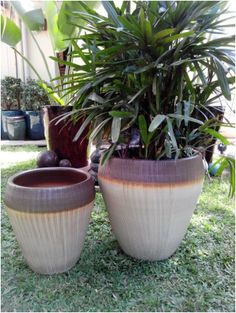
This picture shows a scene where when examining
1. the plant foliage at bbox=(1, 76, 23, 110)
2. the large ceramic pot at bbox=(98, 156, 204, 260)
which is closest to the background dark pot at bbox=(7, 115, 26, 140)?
the plant foliage at bbox=(1, 76, 23, 110)

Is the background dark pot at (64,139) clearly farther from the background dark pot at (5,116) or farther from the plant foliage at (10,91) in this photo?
the plant foliage at (10,91)

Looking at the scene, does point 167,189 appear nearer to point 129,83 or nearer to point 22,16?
point 129,83

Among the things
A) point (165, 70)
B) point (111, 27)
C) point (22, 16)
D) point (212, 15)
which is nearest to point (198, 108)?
point (165, 70)

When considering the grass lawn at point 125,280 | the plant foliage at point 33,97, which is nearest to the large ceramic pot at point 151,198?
the grass lawn at point 125,280

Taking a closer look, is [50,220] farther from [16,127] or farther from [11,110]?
[11,110]

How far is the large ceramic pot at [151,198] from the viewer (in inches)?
42.4

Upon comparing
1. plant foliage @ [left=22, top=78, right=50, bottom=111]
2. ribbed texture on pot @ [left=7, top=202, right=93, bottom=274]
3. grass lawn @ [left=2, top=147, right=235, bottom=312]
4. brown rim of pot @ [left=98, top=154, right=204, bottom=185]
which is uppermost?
plant foliage @ [left=22, top=78, right=50, bottom=111]

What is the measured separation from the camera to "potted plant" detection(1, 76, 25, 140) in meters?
4.36

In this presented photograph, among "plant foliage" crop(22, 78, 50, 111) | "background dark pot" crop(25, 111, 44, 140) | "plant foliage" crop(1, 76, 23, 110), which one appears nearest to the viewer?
"background dark pot" crop(25, 111, 44, 140)

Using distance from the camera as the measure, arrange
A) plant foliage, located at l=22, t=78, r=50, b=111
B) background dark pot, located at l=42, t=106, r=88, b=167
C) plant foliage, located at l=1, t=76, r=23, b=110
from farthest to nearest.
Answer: plant foliage, located at l=1, t=76, r=23, b=110 < plant foliage, located at l=22, t=78, r=50, b=111 < background dark pot, located at l=42, t=106, r=88, b=167

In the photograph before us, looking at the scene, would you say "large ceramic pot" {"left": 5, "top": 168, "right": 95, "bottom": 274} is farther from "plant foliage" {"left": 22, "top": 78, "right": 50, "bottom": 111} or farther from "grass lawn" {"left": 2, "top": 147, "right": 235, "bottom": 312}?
"plant foliage" {"left": 22, "top": 78, "right": 50, "bottom": 111}

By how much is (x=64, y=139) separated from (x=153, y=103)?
127 cm

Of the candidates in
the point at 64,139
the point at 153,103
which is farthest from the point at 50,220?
the point at 64,139

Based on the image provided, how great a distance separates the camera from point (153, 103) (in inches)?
46.4
